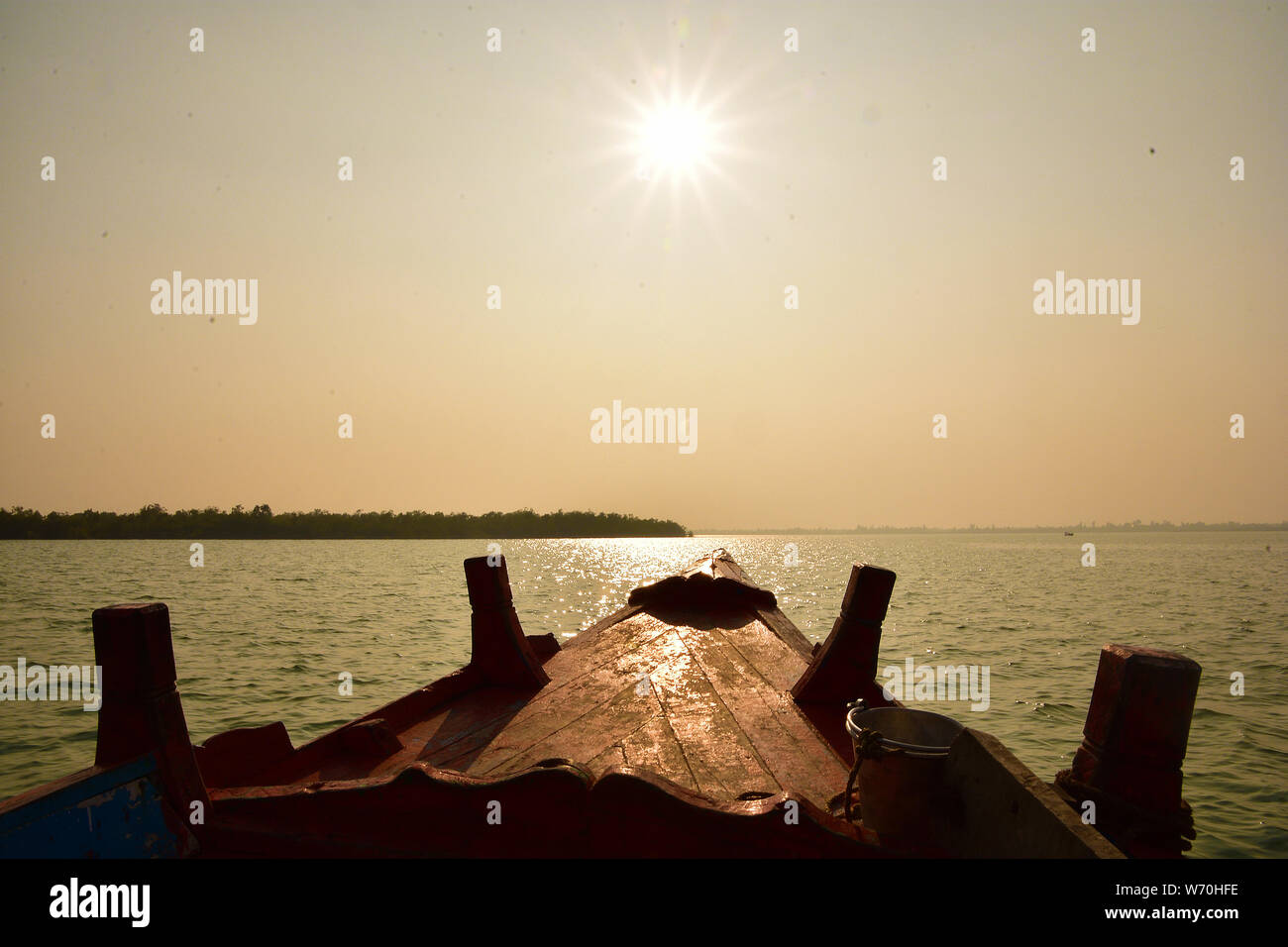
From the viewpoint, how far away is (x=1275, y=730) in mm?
12539

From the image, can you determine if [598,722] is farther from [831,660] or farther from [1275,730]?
[1275,730]

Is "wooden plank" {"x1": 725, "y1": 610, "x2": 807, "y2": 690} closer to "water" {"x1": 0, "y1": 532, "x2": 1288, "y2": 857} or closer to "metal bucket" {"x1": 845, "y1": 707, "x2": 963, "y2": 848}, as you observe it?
"metal bucket" {"x1": 845, "y1": 707, "x2": 963, "y2": 848}

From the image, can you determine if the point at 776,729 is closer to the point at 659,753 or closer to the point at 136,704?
the point at 659,753

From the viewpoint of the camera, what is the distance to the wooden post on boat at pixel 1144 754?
270cm

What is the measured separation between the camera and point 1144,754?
2.73 metres

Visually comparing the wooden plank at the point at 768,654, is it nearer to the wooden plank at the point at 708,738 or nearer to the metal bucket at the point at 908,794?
the wooden plank at the point at 708,738

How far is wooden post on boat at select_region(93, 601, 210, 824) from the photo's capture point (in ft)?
8.61

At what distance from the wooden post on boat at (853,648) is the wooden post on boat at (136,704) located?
13.8ft

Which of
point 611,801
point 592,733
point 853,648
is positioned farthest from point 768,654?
point 611,801

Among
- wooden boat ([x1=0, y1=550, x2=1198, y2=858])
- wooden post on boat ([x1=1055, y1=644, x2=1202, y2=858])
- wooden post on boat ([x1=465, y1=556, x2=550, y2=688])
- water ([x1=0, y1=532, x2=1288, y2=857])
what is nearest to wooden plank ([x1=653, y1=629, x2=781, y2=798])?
wooden boat ([x1=0, y1=550, x2=1198, y2=858])

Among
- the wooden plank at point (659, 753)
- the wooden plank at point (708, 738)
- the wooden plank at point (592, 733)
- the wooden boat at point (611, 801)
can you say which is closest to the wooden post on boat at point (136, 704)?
the wooden boat at point (611, 801)

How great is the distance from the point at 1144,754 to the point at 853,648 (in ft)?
8.25
